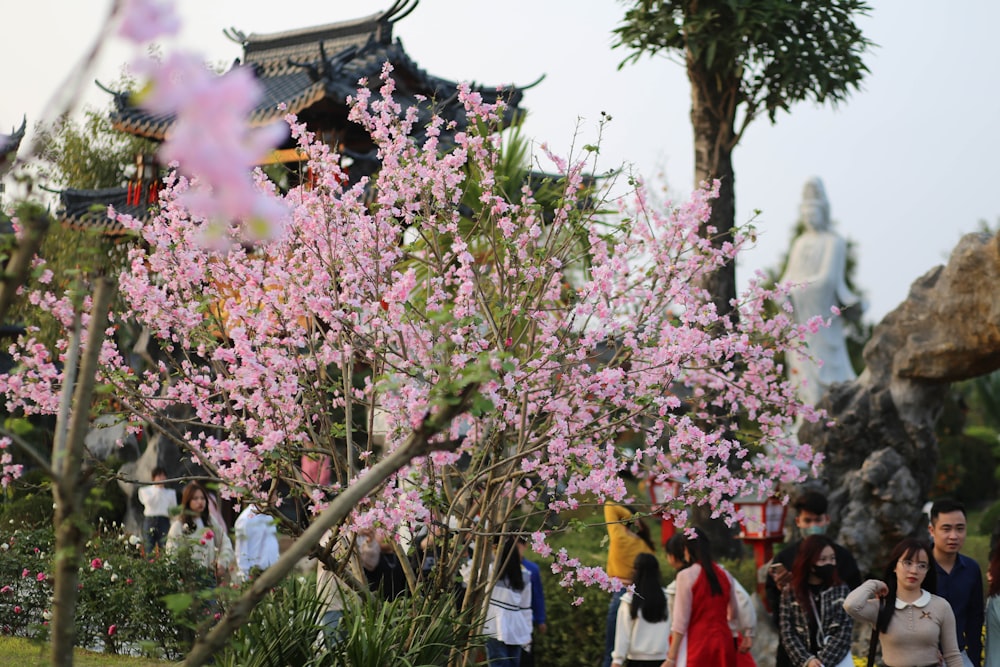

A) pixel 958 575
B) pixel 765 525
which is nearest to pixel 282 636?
pixel 958 575

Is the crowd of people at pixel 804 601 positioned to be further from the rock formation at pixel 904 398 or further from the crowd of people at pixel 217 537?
the rock formation at pixel 904 398

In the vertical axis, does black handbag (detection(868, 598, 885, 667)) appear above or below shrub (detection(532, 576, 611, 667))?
above

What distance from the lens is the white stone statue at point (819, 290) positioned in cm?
1894

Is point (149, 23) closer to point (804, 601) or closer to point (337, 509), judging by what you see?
point (337, 509)

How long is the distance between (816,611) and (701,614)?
0.69 meters

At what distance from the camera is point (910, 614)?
18.3 ft

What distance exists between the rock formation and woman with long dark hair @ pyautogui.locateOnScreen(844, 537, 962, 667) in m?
7.01

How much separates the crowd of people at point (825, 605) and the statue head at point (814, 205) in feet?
45.5

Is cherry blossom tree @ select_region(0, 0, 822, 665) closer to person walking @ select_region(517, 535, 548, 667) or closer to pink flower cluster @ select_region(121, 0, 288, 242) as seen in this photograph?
person walking @ select_region(517, 535, 548, 667)

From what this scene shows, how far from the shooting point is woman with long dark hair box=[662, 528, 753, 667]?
633 centimetres

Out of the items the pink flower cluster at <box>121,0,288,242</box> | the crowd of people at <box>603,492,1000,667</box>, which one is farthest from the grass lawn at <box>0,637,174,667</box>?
the pink flower cluster at <box>121,0,288,242</box>

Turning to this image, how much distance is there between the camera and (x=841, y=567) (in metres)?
6.21

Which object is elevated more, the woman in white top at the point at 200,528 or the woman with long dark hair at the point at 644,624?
the woman in white top at the point at 200,528

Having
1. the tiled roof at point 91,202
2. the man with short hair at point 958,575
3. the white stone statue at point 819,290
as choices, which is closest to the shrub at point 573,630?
the man with short hair at point 958,575
